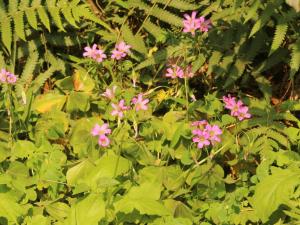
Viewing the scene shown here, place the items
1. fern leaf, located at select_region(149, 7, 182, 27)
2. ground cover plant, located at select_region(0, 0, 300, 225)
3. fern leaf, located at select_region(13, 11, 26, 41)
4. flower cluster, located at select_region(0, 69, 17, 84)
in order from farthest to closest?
1. fern leaf, located at select_region(149, 7, 182, 27)
2. fern leaf, located at select_region(13, 11, 26, 41)
3. flower cluster, located at select_region(0, 69, 17, 84)
4. ground cover plant, located at select_region(0, 0, 300, 225)

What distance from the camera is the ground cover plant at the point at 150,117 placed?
2551mm

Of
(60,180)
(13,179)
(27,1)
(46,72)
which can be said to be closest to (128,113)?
(60,180)

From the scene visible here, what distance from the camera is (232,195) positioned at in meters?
2.62

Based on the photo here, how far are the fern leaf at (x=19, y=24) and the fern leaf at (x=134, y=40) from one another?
2.12ft

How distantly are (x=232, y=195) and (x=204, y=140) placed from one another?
1.01 ft

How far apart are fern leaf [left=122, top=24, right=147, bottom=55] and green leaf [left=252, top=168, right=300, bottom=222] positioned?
1.29 metres

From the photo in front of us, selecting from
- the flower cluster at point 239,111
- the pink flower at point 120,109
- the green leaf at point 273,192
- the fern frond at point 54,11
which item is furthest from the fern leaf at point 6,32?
the green leaf at point 273,192

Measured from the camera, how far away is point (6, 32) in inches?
132

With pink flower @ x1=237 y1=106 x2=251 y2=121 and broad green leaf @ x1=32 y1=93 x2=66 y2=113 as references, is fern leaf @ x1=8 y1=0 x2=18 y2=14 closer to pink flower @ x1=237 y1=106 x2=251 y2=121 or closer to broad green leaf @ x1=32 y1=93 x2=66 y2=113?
broad green leaf @ x1=32 y1=93 x2=66 y2=113

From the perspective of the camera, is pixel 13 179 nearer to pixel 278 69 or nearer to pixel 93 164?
pixel 93 164

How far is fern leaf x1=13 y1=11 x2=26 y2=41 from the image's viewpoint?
3.30 m

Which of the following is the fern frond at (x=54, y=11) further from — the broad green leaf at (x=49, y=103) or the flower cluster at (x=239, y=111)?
the flower cluster at (x=239, y=111)

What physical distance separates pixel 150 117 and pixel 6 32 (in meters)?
1.12

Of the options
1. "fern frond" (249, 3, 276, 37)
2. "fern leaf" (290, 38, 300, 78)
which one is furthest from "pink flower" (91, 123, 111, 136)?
"fern leaf" (290, 38, 300, 78)
